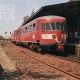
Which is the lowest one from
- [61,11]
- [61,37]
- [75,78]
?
[75,78]

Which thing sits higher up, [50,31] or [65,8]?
[65,8]

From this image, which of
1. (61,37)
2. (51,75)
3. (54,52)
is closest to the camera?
(51,75)

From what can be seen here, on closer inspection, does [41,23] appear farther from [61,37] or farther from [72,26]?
[72,26]

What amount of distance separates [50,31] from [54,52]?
360 cm

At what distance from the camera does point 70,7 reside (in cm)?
2859

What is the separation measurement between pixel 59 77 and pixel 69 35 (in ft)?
82.6

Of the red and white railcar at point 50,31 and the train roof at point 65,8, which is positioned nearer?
the red and white railcar at point 50,31

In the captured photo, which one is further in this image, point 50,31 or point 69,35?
point 69,35

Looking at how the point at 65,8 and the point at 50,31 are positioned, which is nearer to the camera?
the point at 50,31

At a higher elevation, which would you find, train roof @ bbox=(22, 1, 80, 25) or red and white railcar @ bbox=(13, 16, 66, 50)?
train roof @ bbox=(22, 1, 80, 25)

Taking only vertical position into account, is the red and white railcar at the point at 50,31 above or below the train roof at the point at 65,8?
below

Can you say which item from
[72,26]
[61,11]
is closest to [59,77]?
[61,11]

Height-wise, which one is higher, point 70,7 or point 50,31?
point 70,7

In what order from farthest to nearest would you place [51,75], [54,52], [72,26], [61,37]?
[72,26]
[54,52]
[61,37]
[51,75]
